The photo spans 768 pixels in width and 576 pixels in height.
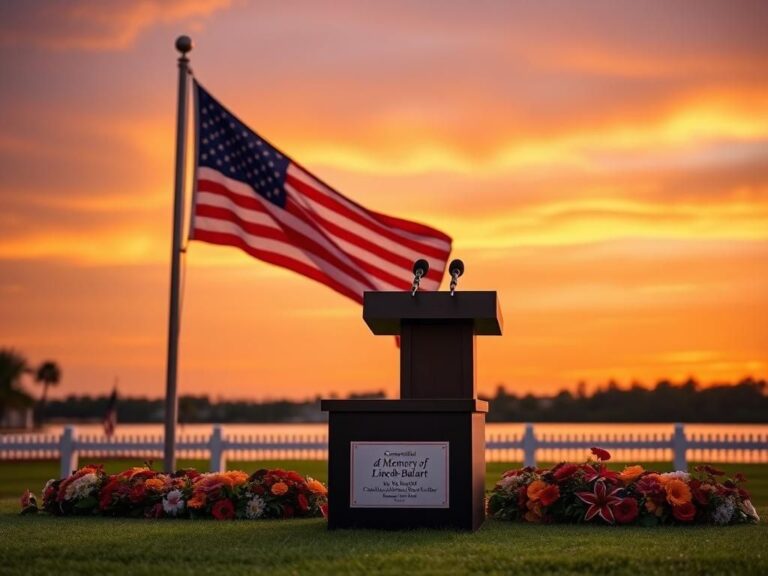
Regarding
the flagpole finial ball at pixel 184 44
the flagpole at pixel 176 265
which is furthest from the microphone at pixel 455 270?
the flagpole finial ball at pixel 184 44

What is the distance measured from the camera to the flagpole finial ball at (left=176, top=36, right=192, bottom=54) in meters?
15.4

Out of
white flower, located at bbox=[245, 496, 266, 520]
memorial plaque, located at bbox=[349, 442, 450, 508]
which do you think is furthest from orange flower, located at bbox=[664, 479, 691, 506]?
white flower, located at bbox=[245, 496, 266, 520]

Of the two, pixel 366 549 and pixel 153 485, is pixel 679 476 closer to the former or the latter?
pixel 366 549

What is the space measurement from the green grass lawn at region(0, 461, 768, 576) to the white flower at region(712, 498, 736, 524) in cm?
30

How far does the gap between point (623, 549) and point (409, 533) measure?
1.90m

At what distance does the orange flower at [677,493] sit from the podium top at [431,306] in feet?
7.75

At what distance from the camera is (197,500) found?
444 inches

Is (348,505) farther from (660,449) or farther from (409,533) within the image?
(660,449)

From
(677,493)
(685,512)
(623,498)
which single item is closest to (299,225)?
(623,498)

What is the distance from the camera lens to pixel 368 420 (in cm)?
965

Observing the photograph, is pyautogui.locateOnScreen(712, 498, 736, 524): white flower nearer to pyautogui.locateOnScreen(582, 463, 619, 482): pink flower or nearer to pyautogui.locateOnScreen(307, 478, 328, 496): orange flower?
pyautogui.locateOnScreen(582, 463, 619, 482): pink flower

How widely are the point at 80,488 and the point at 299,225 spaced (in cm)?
464

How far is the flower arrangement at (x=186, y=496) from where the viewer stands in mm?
11297

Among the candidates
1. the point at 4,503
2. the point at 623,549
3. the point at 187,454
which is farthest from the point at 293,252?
the point at 187,454
